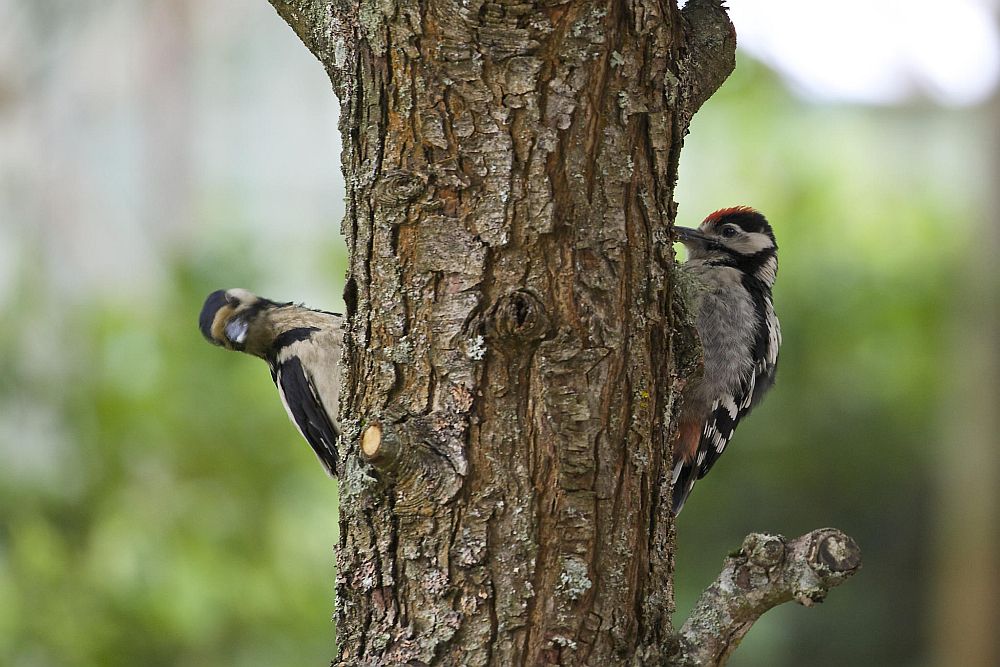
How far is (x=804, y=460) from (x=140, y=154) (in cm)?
558

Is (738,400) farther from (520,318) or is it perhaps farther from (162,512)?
(162,512)

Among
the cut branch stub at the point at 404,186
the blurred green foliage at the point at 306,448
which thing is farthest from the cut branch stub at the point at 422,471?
the blurred green foliage at the point at 306,448

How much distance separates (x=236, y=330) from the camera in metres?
3.33

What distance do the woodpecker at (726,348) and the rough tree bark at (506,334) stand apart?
4.65ft

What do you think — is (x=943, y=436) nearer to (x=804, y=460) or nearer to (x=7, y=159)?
(x=804, y=460)

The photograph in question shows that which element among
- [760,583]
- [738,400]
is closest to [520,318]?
[760,583]

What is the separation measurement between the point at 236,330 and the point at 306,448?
1779 millimetres

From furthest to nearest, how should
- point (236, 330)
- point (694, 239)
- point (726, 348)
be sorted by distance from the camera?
point (236, 330) → point (694, 239) → point (726, 348)

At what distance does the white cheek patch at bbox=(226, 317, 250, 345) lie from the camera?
3324 millimetres

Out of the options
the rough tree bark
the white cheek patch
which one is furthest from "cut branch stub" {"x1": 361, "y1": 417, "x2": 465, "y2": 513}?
the white cheek patch

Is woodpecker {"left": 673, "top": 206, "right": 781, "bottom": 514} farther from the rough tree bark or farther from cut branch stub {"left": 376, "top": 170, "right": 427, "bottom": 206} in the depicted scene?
cut branch stub {"left": 376, "top": 170, "right": 427, "bottom": 206}

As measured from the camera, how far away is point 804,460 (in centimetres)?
623

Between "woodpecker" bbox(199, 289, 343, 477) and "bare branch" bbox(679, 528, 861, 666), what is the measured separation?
1902mm

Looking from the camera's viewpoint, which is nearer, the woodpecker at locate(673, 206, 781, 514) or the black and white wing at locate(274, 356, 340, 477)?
the woodpecker at locate(673, 206, 781, 514)
